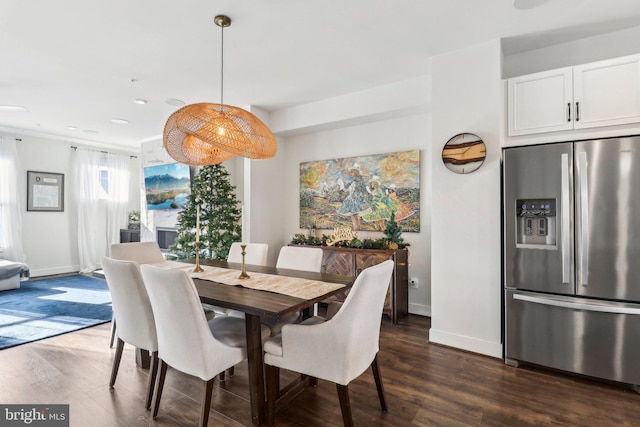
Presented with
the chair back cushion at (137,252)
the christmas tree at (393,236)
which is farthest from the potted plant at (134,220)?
the christmas tree at (393,236)

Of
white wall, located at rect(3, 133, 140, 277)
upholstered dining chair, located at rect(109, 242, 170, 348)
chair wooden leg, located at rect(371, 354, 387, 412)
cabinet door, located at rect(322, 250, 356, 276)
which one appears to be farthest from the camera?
white wall, located at rect(3, 133, 140, 277)

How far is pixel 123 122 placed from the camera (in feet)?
17.2

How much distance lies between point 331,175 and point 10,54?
3495 millimetres

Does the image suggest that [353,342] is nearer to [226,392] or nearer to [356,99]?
[226,392]

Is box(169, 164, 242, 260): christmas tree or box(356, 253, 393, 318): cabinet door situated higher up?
box(169, 164, 242, 260): christmas tree

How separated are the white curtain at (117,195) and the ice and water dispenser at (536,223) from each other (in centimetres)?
726

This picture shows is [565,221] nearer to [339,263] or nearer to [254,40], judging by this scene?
[339,263]

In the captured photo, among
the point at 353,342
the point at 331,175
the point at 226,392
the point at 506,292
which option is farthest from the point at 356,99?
the point at 226,392

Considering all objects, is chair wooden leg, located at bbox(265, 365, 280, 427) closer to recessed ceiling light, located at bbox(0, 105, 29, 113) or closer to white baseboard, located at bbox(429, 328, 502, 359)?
white baseboard, located at bbox(429, 328, 502, 359)

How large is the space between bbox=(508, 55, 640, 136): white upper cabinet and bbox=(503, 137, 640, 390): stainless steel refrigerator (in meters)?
0.25

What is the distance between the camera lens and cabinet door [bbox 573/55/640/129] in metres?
2.37

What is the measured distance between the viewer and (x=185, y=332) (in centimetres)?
176

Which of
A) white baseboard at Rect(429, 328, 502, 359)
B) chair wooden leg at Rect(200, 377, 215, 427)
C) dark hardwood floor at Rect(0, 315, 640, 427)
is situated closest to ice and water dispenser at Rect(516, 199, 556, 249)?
white baseboard at Rect(429, 328, 502, 359)

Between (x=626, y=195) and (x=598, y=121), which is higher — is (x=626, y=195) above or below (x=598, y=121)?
below
